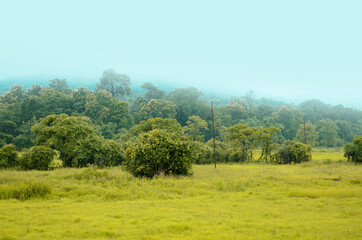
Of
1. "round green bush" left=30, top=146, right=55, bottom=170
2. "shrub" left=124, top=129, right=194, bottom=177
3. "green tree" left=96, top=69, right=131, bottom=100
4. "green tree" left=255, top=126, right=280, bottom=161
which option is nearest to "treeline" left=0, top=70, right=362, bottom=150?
"green tree" left=96, top=69, right=131, bottom=100

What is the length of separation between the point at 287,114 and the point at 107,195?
71.4 meters

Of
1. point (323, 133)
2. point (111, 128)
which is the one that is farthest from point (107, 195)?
point (323, 133)

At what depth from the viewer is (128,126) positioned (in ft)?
208

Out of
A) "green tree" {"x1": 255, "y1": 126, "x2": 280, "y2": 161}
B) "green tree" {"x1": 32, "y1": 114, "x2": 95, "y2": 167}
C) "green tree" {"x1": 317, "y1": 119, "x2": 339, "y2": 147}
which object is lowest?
"green tree" {"x1": 317, "y1": 119, "x2": 339, "y2": 147}

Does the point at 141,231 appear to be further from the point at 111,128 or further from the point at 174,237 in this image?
the point at 111,128

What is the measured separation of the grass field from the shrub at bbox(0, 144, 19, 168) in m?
8.43

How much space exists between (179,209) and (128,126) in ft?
180

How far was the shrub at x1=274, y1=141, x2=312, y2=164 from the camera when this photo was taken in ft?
101

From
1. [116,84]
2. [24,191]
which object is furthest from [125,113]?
[24,191]

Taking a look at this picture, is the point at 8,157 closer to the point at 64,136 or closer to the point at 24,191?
the point at 64,136

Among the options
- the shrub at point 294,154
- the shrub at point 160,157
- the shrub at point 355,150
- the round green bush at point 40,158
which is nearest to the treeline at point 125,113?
the shrub at point 294,154

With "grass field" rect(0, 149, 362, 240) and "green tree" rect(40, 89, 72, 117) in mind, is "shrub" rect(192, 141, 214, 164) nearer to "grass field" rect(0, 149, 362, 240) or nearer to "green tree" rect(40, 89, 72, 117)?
"grass field" rect(0, 149, 362, 240)

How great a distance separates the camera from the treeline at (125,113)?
52938mm

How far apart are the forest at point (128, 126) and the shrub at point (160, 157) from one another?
151mm
